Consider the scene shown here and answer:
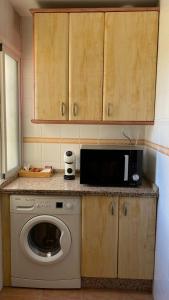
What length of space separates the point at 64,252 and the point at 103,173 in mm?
713

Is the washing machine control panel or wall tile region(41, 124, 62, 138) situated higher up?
wall tile region(41, 124, 62, 138)

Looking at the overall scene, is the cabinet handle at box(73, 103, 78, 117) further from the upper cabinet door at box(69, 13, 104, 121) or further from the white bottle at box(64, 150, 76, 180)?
the white bottle at box(64, 150, 76, 180)

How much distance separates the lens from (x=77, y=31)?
2066 mm

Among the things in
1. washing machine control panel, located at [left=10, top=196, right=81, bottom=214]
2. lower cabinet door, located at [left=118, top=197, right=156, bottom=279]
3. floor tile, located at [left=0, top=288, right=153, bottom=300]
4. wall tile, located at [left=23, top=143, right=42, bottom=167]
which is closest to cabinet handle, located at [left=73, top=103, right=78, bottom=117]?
wall tile, located at [left=23, top=143, right=42, bottom=167]

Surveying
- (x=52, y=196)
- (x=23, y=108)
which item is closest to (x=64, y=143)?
(x=23, y=108)

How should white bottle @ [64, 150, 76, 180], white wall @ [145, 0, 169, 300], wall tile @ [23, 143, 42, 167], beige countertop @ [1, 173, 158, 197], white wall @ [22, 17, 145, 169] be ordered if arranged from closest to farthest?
white wall @ [145, 0, 169, 300], beige countertop @ [1, 173, 158, 197], white bottle @ [64, 150, 76, 180], white wall @ [22, 17, 145, 169], wall tile @ [23, 143, 42, 167]

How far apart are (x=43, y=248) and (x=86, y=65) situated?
1.61 metres

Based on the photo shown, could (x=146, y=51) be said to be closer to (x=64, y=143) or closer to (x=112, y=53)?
(x=112, y=53)

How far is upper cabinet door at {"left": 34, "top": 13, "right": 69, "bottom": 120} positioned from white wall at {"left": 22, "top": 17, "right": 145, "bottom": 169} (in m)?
0.37

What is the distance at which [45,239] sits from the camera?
216 cm

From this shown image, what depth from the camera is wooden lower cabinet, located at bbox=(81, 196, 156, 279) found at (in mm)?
1949

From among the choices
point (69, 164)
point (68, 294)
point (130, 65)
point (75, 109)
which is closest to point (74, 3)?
point (130, 65)

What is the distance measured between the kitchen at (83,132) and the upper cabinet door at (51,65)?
0.25 meters

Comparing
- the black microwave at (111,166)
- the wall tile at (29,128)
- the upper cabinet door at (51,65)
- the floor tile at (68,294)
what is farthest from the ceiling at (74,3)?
the floor tile at (68,294)
